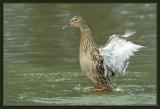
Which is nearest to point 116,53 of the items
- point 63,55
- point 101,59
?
point 101,59

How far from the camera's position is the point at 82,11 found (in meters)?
18.8

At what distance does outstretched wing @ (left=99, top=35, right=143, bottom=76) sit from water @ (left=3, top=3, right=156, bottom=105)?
1.32 feet

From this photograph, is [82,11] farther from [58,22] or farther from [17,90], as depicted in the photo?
[17,90]

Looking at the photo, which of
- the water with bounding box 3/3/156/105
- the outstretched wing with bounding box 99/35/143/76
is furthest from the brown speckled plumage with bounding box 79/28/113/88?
the water with bounding box 3/3/156/105

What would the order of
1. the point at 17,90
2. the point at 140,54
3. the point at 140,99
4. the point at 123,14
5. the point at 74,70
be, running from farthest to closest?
1. the point at 123,14
2. the point at 140,54
3. the point at 74,70
4. the point at 17,90
5. the point at 140,99

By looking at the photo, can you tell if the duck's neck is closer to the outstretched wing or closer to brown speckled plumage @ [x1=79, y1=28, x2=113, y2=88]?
brown speckled plumage @ [x1=79, y1=28, x2=113, y2=88]

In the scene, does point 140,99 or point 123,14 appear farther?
point 123,14

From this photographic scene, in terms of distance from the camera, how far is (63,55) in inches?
566

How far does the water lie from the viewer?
11.1 metres

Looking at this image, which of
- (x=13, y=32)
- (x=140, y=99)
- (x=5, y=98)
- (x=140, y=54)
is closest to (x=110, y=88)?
(x=140, y=99)

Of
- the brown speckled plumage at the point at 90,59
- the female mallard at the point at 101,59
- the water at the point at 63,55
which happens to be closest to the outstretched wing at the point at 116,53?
the female mallard at the point at 101,59

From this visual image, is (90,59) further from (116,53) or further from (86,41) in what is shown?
(116,53)

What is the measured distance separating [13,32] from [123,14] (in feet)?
10.5

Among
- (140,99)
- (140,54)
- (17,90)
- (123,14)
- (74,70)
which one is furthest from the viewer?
(123,14)
